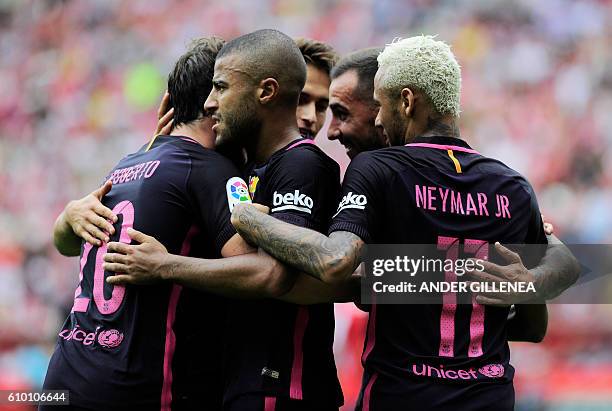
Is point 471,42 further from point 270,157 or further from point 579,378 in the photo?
point 270,157

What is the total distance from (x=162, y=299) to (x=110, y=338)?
29 cm

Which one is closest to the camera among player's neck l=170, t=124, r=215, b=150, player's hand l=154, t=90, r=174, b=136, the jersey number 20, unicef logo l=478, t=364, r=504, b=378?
unicef logo l=478, t=364, r=504, b=378

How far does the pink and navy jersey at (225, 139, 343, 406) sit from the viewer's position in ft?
12.3

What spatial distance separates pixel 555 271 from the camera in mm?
4035

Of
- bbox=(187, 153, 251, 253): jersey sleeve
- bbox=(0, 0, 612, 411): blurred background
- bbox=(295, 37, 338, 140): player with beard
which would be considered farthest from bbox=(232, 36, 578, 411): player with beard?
bbox=(0, 0, 612, 411): blurred background

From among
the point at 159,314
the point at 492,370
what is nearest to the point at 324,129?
the point at 159,314

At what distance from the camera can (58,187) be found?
11844mm

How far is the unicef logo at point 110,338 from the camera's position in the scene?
3.79m

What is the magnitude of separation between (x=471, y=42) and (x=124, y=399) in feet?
28.2

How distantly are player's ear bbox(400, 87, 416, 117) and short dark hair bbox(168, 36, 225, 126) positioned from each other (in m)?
0.97

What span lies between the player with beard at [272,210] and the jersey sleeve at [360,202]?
19cm

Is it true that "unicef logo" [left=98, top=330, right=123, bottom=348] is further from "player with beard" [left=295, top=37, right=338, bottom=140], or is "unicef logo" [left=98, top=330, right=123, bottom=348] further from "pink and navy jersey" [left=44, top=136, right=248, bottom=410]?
"player with beard" [left=295, top=37, right=338, bottom=140]

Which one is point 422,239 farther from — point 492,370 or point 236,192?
point 236,192

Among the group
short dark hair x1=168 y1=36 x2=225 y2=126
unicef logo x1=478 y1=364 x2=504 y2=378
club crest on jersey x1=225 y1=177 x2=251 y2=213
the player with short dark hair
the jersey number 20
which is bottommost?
unicef logo x1=478 y1=364 x2=504 y2=378
